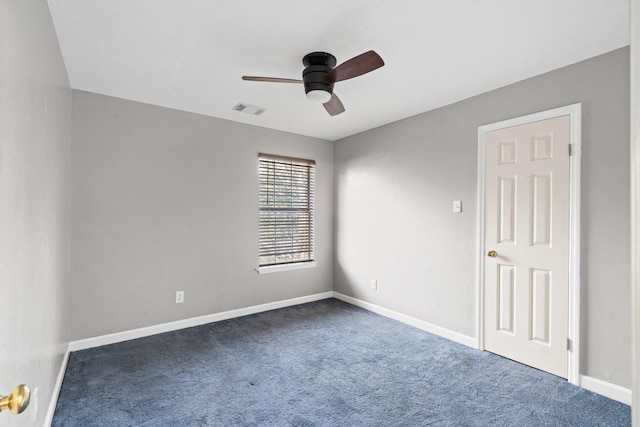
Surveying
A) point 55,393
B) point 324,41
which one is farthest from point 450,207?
point 55,393

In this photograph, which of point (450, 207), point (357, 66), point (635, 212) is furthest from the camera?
point (450, 207)

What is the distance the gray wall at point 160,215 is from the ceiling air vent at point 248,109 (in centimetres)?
41

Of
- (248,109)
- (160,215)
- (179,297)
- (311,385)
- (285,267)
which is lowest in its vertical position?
(311,385)

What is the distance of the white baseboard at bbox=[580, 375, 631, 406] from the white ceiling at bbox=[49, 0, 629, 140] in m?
2.38

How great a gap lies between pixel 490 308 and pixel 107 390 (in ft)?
10.6

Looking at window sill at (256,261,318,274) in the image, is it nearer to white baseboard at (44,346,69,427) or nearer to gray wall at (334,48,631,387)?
gray wall at (334,48,631,387)

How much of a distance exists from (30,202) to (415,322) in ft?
11.6

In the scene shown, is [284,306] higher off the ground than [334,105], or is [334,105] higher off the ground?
[334,105]

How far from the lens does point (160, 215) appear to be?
354 cm

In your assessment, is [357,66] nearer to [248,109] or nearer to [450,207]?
[248,109]

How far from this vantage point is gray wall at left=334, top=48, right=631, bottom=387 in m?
2.37

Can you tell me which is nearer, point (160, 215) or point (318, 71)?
point (318, 71)

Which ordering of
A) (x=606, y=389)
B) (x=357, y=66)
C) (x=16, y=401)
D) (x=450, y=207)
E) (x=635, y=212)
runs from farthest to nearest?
(x=450, y=207) → (x=606, y=389) → (x=357, y=66) → (x=16, y=401) → (x=635, y=212)

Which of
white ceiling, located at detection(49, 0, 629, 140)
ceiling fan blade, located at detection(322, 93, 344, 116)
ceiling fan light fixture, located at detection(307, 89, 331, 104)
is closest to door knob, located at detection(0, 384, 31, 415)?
white ceiling, located at detection(49, 0, 629, 140)
